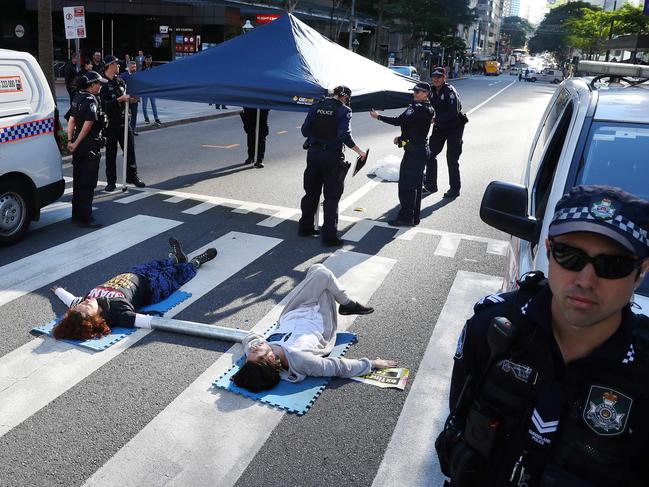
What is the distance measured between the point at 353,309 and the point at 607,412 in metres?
4.26

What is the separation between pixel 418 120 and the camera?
352 inches

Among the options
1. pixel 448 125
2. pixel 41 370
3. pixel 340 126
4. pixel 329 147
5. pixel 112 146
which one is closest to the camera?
pixel 41 370

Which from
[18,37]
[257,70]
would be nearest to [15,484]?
[257,70]

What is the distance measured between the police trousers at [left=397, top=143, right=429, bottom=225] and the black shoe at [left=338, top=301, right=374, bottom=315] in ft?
11.0

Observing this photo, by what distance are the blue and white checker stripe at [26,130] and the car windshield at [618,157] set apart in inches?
253

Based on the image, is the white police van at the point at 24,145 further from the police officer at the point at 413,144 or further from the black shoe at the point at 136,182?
the police officer at the point at 413,144

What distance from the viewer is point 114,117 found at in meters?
10.4

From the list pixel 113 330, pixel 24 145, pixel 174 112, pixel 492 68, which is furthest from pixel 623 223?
pixel 492 68

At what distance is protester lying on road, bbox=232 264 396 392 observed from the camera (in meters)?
4.60

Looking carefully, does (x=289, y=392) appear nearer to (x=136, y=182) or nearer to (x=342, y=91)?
(x=342, y=91)

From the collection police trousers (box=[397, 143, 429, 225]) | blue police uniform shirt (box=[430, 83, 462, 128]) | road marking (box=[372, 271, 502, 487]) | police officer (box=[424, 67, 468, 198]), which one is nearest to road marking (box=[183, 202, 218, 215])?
police trousers (box=[397, 143, 429, 225])

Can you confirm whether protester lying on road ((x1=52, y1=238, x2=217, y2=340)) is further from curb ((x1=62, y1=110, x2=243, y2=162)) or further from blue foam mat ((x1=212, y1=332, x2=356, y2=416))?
curb ((x1=62, y1=110, x2=243, y2=162))

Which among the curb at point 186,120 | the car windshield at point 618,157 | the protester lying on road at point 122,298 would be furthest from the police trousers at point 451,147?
the curb at point 186,120

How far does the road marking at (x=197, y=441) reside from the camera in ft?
12.1
